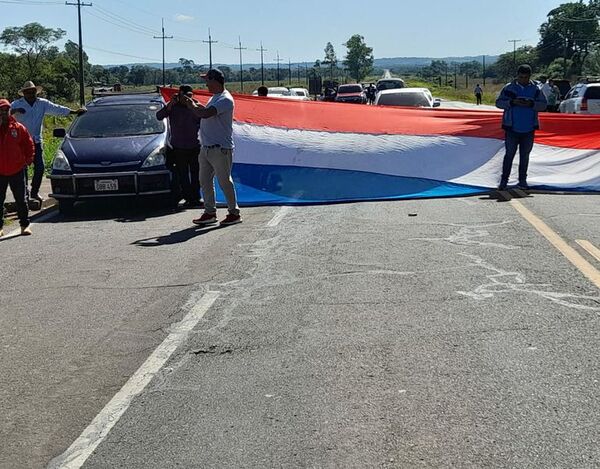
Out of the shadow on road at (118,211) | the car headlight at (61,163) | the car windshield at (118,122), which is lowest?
the shadow on road at (118,211)

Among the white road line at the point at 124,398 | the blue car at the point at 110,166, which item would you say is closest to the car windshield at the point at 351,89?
the blue car at the point at 110,166

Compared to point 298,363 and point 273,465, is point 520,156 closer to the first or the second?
point 298,363

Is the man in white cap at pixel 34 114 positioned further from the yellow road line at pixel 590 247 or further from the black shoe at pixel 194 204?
the yellow road line at pixel 590 247

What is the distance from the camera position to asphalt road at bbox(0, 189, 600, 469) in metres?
4.20

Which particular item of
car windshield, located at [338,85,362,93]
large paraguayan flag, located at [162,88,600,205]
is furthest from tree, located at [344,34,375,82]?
large paraguayan flag, located at [162,88,600,205]

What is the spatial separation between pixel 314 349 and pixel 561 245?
4.08 m

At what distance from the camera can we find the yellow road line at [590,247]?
26.8 feet

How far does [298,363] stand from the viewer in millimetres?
5359

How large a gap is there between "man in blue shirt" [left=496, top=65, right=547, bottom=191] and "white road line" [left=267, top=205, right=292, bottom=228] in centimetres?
336

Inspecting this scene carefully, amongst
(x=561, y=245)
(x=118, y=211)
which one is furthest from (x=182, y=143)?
(x=561, y=245)

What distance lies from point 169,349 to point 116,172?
22.0ft

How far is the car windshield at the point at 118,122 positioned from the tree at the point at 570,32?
10066 centimetres

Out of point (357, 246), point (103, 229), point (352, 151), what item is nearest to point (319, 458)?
point (357, 246)

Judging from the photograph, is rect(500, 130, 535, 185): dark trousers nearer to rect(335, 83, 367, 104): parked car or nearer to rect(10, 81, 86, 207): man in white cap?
rect(10, 81, 86, 207): man in white cap
